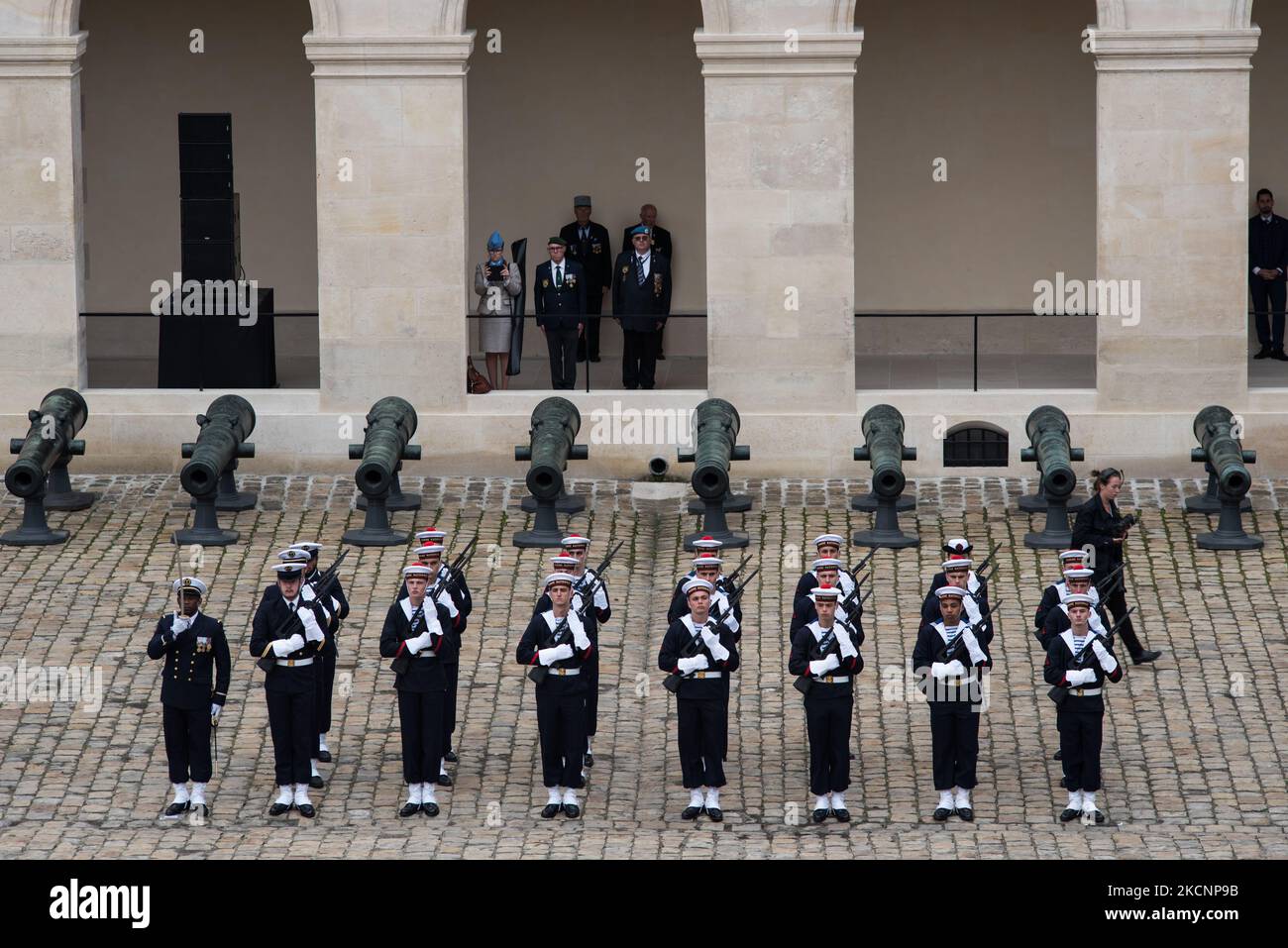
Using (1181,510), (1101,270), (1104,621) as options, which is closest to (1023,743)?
(1104,621)

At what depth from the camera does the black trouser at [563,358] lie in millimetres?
26953

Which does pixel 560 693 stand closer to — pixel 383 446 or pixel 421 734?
pixel 421 734

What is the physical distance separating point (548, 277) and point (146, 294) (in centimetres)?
587

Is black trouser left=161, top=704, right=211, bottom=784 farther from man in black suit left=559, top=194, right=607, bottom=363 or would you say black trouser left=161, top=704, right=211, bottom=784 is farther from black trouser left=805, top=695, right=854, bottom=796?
man in black suit left=559, top=194, right=607, bottom=363

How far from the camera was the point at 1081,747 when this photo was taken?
17750mm

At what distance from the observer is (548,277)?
2684 centimetres

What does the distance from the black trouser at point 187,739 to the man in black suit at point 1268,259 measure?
14.0m

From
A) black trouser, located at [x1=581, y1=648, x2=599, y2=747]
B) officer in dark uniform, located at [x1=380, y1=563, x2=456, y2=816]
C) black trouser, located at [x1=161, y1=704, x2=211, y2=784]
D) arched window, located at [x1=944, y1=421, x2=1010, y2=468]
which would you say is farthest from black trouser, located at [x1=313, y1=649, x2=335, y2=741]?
arched window, located at [x1=944, y1=421, x2=1010, y2=468]

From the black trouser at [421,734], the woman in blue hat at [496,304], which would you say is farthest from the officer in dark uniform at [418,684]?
the woman in blue hat at [496,304]

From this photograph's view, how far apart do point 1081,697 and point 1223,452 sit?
6988 mm

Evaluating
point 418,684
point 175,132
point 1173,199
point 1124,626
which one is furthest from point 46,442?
point 1173,199

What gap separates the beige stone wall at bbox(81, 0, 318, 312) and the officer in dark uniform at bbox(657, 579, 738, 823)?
44.0 ft

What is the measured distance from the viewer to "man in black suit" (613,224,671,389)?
88.2ft

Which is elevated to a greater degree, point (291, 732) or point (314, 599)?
point (314, 599)
